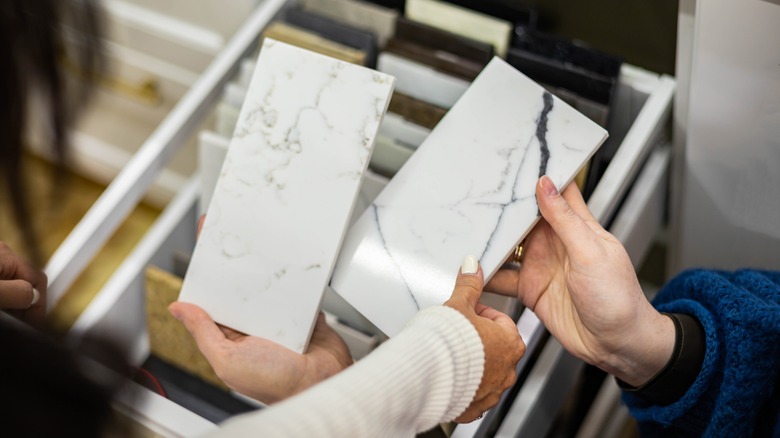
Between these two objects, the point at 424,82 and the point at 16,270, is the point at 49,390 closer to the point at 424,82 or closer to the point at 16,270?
the point at 16,270

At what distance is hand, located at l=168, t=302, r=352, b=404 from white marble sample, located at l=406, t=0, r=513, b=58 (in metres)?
0.42

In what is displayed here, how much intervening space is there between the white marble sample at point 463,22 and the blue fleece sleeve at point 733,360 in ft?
1.14

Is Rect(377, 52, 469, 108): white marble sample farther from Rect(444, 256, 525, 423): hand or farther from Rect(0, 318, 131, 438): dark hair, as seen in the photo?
Rect(0, 318, 131, 438): dark hair

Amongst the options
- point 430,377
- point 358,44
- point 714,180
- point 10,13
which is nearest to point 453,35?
point 358,44

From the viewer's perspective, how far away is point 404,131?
0.83m

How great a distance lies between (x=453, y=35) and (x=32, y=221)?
0.56 m

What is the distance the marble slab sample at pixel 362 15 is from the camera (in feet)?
3.06

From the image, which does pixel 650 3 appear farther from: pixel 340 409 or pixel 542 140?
pixel 340 409

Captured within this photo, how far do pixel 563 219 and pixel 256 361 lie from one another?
1.00 ft

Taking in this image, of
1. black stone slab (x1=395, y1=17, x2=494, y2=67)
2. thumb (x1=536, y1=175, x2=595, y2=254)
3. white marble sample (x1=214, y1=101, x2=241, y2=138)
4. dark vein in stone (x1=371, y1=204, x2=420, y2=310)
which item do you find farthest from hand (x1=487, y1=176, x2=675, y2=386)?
white marble sample (x1=214, y1=101, x2=241, y2=138)

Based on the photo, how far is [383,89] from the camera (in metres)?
0.70

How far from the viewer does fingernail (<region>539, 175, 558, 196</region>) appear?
2.21ft

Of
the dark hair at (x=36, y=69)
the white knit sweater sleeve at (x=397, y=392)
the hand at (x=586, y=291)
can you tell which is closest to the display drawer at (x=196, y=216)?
the hand at (x=586, y=291)

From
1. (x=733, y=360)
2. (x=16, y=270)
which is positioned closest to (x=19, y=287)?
(x=16, y=270)
